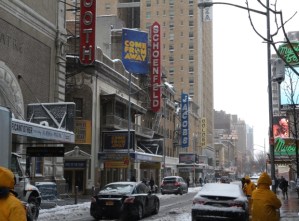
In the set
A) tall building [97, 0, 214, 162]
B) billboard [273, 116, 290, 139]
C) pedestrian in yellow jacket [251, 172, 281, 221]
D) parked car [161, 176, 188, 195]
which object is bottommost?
parked car [161, 176, 188, 195]

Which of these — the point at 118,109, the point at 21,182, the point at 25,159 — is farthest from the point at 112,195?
the point at 118,109

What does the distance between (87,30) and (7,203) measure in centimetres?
2867

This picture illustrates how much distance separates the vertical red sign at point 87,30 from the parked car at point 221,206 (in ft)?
62.4

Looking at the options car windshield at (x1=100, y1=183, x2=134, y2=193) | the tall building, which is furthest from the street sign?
the tall building

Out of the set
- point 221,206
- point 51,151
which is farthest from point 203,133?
point 221,206

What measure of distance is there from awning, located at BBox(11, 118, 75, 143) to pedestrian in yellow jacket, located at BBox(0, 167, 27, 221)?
46.4ft

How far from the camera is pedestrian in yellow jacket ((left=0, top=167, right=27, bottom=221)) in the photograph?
4.64 meters

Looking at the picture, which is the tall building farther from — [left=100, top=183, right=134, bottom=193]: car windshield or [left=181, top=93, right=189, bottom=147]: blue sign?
[left=100, top=183, right=134, bottom=193]: car windshield

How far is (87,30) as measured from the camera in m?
32.5

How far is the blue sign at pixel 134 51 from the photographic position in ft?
154

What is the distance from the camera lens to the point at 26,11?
26.7 meters

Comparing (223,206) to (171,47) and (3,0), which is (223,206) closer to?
(3,0)

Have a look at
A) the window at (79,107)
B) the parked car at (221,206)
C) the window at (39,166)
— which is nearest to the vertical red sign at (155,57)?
the window at (79,107)

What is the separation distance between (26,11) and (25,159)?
8179 millimetres
